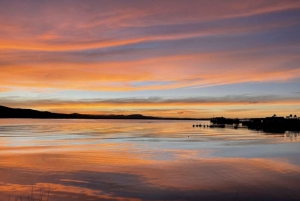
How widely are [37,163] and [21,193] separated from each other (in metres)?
10.9

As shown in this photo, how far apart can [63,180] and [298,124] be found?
86.1 metres

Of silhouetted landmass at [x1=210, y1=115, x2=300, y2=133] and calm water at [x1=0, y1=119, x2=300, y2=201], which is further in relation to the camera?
silhouetted landmass at [x1=210, y1=115, x2=300, y2=133]

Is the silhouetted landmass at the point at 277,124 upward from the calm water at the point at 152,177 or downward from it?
upward

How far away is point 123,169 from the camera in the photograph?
24.8 meters

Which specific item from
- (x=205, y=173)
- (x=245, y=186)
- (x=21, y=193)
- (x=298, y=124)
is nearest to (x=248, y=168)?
(x=205, y=173)

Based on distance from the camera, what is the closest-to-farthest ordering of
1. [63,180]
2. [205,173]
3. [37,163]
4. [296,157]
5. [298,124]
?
[63,180], [205,173], [37,163], [296,157], [298,124]

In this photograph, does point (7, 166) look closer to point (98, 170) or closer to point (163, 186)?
point (98, 170)

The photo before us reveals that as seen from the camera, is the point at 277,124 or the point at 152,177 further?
the point at 277,124

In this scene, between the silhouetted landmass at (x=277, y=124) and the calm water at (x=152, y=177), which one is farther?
the silhouetted landmass at (x=277, y=124)

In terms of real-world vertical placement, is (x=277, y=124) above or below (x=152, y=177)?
above

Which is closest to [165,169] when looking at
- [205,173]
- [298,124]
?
[205,173]

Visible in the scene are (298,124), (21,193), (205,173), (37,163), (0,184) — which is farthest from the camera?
(298,124)

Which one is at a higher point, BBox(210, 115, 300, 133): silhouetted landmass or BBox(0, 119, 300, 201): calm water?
BBox(210, 115, 300, 133): silhouetted landmass

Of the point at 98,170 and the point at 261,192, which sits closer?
the point at 261,192
